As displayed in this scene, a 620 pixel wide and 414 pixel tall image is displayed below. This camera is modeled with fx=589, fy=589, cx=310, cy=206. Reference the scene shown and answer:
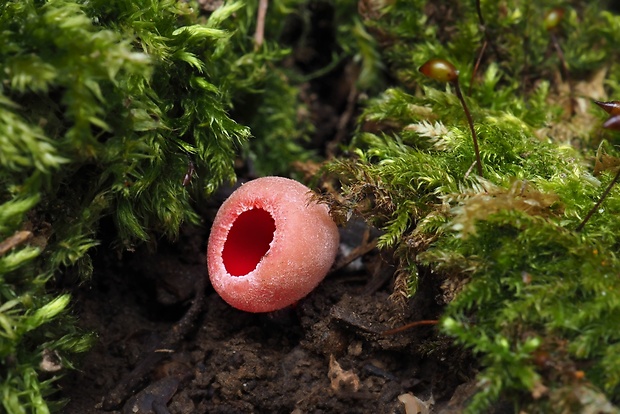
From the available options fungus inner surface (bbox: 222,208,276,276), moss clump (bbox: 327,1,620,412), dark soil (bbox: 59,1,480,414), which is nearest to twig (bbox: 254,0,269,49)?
moss clump (bbox: 327,1,620,412)

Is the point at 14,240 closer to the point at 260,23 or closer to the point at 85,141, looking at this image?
the point at 85,141

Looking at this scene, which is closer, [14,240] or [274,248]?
[14,240]

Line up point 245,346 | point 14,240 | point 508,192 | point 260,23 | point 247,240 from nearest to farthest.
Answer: point 14,240 → point 508,192 → point 245,346 → point 247,240 → point 260,23

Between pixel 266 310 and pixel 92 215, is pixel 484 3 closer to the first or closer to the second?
pixel 266 310

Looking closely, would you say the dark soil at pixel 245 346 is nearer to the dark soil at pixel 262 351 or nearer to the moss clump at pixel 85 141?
the dark soil at pixel 262 351

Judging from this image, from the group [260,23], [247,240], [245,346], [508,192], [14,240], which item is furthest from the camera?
[260,23]

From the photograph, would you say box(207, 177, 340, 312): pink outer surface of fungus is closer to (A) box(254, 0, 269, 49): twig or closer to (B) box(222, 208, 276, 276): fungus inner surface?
(B) box(222, 208, 276, 276): fungus inner surface

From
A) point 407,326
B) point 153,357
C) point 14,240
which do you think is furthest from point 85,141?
point 407,326

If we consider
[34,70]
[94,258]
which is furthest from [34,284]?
[34,70]
